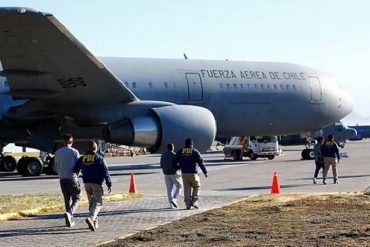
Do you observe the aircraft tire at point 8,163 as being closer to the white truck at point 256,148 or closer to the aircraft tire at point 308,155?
the white truck at point 256,148

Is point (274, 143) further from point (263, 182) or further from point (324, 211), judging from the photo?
point (324, 211)

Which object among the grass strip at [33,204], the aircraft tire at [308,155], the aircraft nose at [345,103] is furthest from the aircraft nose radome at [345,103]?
the grass strip at [33,204]

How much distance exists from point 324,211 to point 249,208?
1.74 m

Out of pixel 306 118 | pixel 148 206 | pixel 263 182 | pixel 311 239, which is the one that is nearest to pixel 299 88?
pixel 306 118

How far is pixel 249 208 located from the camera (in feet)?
50.5

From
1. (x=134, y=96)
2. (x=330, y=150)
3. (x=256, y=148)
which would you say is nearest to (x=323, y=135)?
(x=256, y=148)

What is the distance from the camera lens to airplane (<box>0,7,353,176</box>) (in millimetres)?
23500

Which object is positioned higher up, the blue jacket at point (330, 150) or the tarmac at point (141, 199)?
the blue jacket at point (330, 150)

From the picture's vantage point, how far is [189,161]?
1662 cm

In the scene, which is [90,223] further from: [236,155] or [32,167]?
[236,155]

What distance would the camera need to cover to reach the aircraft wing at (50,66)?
2160 cm

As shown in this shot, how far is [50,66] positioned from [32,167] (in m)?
6.38

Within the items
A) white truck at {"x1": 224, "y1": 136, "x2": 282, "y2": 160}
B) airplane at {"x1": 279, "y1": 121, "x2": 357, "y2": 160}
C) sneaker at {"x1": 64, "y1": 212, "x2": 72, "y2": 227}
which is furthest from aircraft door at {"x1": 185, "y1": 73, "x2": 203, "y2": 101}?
sneaker at {"x1": 64, "y1": 212, "x2": 72, "y2": 227}

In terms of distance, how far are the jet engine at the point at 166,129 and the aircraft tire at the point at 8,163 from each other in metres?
10.0
